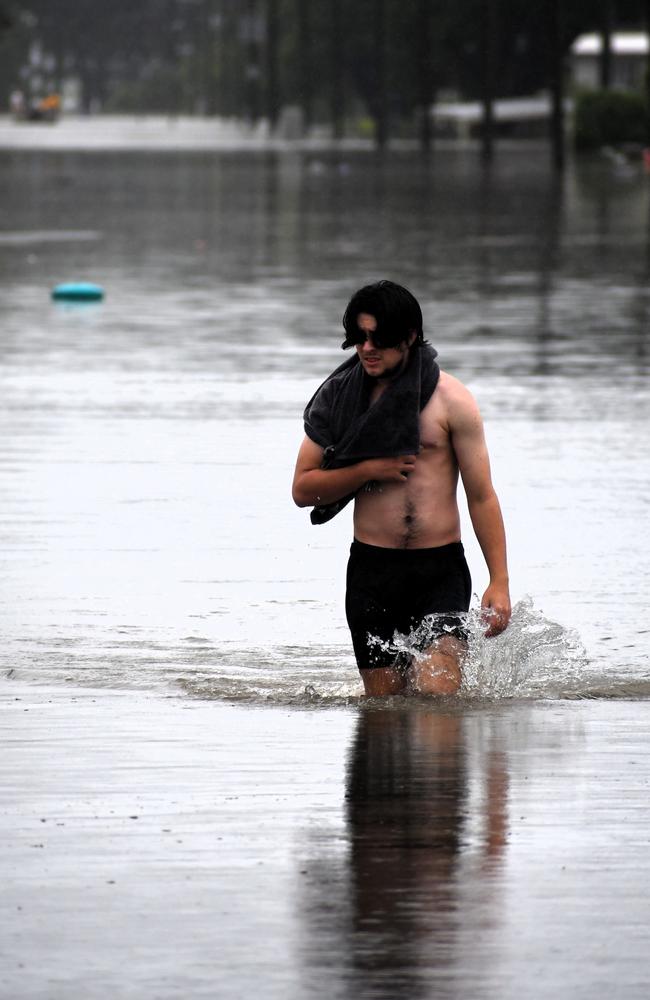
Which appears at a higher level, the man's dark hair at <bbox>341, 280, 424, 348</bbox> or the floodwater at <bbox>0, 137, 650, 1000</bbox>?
the man's dark hair at <bbox>341, 280, 424, 348</bbox>

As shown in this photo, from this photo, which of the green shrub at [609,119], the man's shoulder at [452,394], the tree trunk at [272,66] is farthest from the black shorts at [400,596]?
the tree trunk at [272,66]

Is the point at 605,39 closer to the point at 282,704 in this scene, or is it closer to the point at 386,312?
the point at 282,704

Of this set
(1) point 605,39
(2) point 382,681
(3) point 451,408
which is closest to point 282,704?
(2) point 382,681

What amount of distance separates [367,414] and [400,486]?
27cm

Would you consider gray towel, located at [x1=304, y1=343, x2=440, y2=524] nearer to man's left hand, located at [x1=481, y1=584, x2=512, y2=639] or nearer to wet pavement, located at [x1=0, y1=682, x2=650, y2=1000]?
man's left hand, located at [x1=481, y1=584, x2=512, y2=639]

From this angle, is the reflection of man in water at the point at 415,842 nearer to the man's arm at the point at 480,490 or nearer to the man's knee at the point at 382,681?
the man's knee at the point at 382,681

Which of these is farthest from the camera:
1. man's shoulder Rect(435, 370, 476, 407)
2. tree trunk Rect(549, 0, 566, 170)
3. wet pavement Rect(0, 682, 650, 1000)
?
tree trunk Rect(549, 0, 566, 170)

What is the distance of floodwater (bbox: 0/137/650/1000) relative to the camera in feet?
15.4

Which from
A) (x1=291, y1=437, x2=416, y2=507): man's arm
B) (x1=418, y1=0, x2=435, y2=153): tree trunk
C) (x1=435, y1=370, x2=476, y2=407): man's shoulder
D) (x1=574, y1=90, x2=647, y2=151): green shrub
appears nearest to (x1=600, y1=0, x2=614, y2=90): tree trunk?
(x1=574, y1=90, x2=647, y2=151): green shrub

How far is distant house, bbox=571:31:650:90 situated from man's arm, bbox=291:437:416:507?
85.3 m

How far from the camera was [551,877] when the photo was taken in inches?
201

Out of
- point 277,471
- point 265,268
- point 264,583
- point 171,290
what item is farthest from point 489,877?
point 265,268

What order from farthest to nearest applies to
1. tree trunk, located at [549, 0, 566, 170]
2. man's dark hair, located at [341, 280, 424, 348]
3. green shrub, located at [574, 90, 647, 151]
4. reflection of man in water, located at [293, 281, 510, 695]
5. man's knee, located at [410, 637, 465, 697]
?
green shrub, located at [574, 90, 647, 151] < tree trunk, located at [549, 0, 566, 170] < man's knee, located at [410, 637, 465, 697] < reflection of man in water, located at [293, 281, 510, 695] < man's dark hair, located at [341, 280, 424, 348]

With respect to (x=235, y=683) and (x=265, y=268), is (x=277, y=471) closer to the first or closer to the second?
(x=235, y=683)
